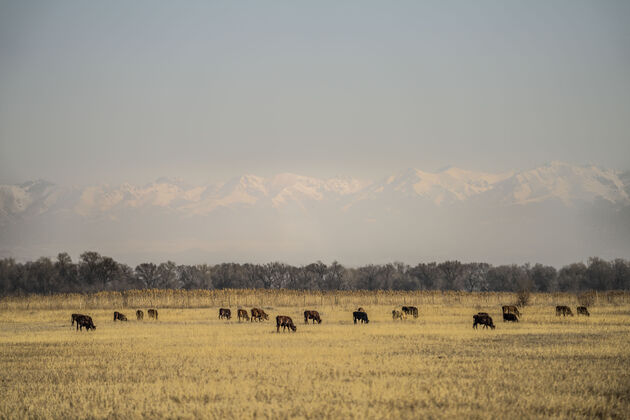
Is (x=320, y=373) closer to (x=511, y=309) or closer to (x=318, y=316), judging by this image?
(x=318, y=316)

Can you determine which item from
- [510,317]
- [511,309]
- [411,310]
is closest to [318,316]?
[411,310]

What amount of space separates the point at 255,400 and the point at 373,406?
326 centimetres

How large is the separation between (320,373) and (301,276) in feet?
466

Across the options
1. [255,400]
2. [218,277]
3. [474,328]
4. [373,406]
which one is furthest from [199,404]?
[218,277]

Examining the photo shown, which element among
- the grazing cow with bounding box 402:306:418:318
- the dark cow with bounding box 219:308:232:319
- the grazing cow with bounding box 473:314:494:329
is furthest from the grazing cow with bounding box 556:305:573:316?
the dark cow with bounding box 219:308:232:319

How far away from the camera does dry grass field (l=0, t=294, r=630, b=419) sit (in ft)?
56.0

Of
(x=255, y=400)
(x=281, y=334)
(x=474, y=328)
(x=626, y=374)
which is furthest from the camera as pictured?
(x=474, y=328)

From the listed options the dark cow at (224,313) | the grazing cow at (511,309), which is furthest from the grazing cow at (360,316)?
the dark cow at (224,313)

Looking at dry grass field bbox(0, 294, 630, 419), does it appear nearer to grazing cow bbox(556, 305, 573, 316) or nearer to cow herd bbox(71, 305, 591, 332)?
cow herd bbox(71, 305, 591, 332)

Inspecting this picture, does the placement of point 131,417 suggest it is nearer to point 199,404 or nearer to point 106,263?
point 199,404

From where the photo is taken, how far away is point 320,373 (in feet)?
72.3

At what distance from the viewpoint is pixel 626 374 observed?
69.8 ft

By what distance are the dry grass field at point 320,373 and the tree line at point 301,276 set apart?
10949 cm

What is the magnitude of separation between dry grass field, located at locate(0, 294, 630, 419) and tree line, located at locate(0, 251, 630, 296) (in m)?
109
